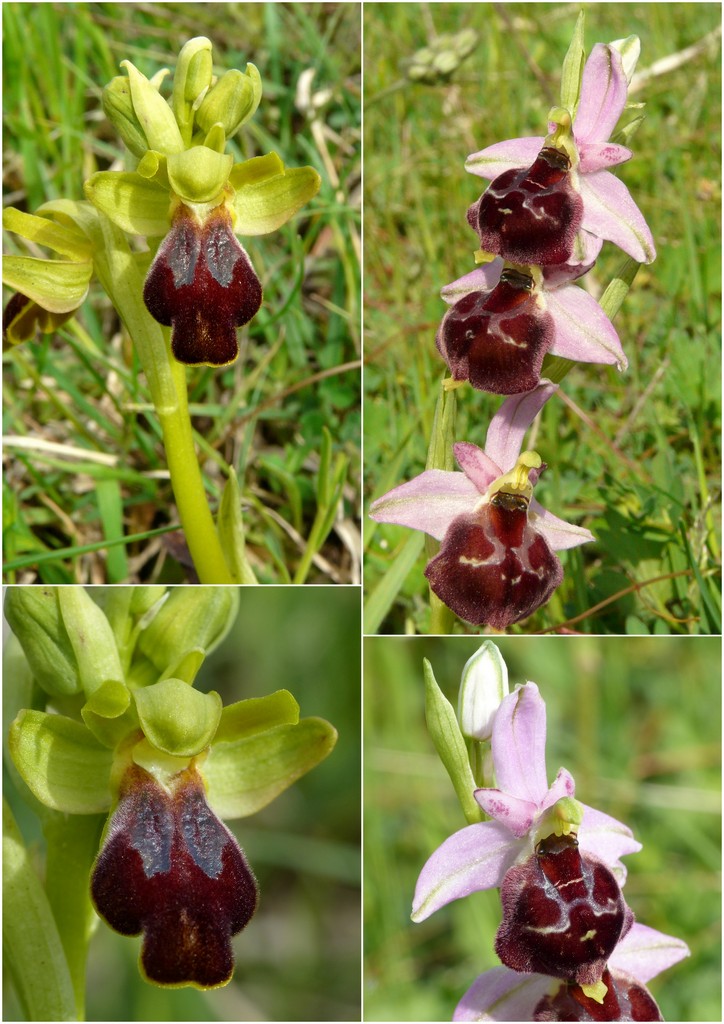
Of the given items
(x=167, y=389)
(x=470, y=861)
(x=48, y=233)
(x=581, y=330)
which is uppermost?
(x=48, y=233)

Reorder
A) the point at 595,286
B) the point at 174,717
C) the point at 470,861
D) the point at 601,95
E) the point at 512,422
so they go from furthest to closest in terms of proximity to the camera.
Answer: the point at 595,286, the point at 512,422, the point at 601,95, the point at 470,861, the point at 174,717

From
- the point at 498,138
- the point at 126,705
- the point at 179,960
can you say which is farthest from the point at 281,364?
the point at 179,960

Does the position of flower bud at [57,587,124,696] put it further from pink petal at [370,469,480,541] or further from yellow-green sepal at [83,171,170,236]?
yellow-green sepal at [83,171,170,236]

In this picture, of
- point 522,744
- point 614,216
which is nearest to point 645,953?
point 522,744

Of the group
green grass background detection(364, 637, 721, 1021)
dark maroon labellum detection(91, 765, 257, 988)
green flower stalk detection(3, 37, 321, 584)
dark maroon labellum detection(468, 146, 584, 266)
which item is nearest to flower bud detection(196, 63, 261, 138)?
green flower stalk detection(3, 37, 321, 584)

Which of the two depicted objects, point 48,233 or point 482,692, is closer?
point 482,692

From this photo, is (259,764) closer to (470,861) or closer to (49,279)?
(470,861)

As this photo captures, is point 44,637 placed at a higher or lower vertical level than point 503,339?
lower

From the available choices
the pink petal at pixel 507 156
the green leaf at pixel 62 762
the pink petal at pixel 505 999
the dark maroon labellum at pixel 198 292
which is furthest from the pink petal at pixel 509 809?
the pink petal at pixel 507 156
